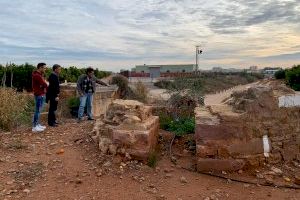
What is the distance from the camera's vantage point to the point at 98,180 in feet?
18.4

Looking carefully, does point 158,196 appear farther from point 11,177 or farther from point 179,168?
point 11,177

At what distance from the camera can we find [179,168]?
6172 millimetres

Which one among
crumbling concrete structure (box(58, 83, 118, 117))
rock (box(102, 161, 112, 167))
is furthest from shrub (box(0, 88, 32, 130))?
crumbling concrete structure (box(58, 83, 118, 117))

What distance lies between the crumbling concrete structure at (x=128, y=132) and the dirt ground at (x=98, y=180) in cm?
18

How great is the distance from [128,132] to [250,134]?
1.92m

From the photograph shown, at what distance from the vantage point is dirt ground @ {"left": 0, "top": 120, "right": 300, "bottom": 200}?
209 inches

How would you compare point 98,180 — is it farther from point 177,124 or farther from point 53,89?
point 53,89

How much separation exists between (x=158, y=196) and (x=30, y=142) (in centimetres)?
298

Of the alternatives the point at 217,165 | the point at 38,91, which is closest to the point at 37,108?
the point at 38,91

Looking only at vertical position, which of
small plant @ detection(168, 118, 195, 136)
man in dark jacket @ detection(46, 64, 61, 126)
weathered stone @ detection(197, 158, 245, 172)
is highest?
man in dark jacket @ detection(46, 64, 61, 126)

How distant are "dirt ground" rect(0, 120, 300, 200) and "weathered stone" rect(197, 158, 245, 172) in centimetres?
15

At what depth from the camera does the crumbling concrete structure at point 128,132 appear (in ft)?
20.2

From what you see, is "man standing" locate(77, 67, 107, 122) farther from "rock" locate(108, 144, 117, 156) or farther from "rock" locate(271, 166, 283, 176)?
"rock" locate(271, 166, 283, 176)

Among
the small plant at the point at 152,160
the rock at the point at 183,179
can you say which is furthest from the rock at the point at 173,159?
the rock at the point at 183,179
